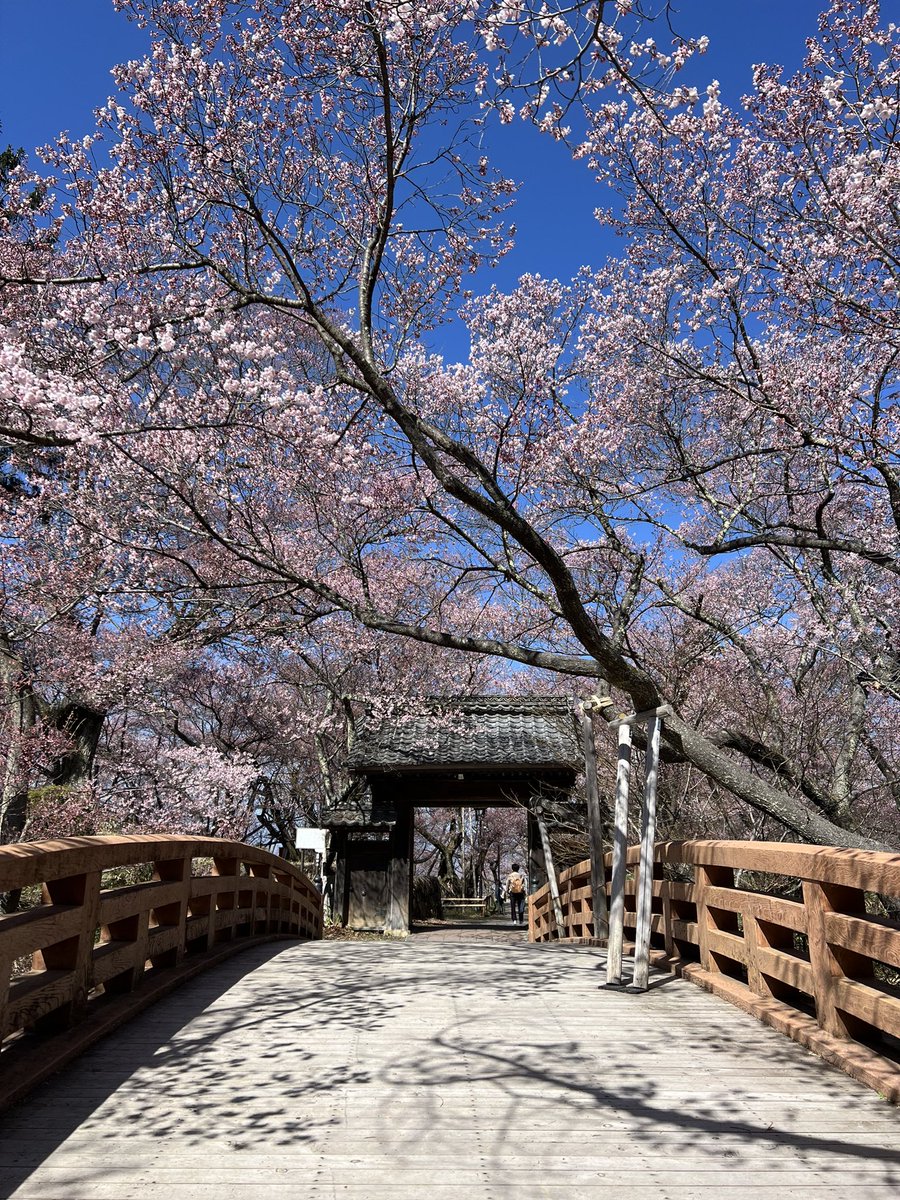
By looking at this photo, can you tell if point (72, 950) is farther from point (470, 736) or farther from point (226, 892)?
point (470, 736)

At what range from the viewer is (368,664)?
59.0 ft

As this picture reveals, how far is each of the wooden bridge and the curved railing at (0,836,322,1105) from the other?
0.7 inches

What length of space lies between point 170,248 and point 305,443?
2.11 metres

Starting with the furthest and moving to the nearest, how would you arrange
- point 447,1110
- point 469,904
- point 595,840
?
point 469,904
point 595,840
point 447,1110

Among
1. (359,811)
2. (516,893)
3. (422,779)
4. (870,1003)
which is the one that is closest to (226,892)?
(870,1003)

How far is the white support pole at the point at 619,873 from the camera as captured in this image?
583 cm

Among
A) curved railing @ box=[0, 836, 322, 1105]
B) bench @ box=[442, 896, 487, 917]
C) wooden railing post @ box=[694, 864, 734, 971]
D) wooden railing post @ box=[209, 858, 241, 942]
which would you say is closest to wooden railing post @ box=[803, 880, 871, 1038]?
wooden railing post @ box=[694, 864, 734, 971]

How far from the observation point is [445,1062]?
3873mm

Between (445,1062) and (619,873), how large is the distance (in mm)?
2579

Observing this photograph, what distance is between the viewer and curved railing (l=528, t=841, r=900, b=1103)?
3506 mm

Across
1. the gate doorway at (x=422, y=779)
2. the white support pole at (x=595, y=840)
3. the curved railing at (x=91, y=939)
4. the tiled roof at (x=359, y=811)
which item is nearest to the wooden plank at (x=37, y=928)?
the curved railing at (x=91, y=939)

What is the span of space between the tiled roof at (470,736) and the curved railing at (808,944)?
26.2 ft

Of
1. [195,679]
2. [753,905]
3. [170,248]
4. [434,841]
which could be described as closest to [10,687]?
[195,679]

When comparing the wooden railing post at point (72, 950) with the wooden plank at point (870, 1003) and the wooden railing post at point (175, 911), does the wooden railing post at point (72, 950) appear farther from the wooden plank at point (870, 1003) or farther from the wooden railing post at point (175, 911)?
the wooden plank at point (870, 1003)
